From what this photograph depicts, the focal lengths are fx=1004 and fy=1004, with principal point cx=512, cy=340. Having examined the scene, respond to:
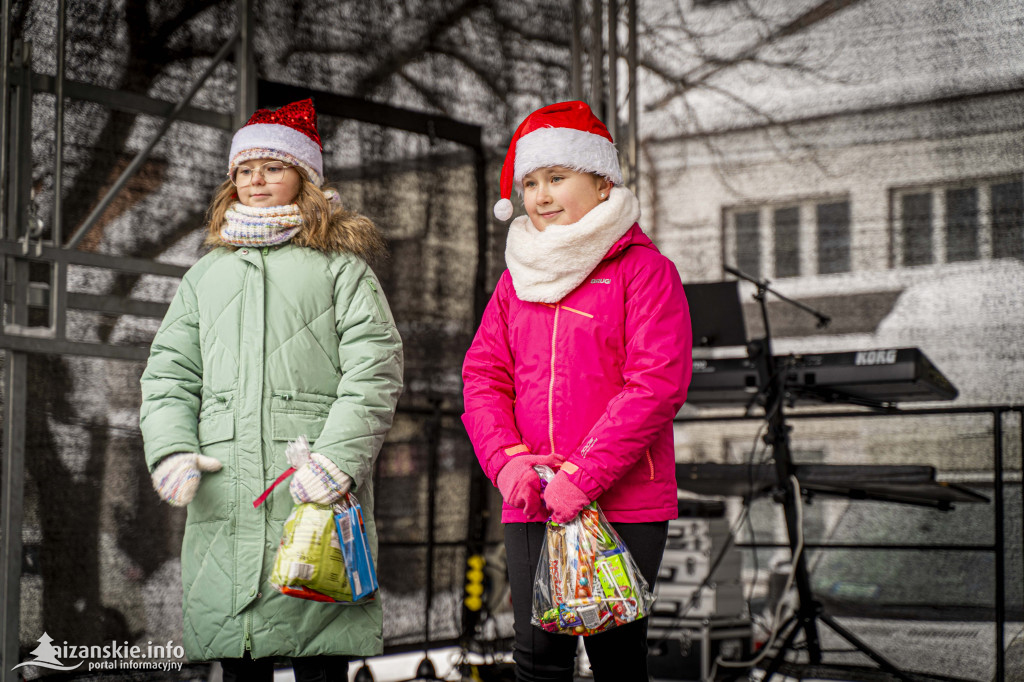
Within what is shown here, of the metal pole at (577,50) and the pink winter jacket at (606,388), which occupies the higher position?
the metal pole at (577,50)

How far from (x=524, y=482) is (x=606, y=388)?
24 cm

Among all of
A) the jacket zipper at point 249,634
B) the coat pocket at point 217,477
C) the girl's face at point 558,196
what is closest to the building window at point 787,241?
the girl's face at point 558,196

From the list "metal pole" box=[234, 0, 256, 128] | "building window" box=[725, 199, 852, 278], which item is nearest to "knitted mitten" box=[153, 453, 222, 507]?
"metal pole" box=[234, 0, 256, 128]

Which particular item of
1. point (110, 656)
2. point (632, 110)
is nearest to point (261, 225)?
point (110, 656)

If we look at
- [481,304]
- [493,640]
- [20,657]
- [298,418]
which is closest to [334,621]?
[298,418]

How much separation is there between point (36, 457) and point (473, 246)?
5.33 feet

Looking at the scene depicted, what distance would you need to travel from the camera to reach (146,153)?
272cm

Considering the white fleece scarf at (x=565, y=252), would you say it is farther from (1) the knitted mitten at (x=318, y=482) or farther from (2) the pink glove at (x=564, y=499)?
(1) the knitted mitten at (x=318, y=482)

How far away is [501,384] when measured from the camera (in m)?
1.91

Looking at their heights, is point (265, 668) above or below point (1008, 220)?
below

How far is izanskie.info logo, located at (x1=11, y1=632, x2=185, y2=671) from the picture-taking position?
2490 mm

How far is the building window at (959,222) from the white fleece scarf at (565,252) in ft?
7.22

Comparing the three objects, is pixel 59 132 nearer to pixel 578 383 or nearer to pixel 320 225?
pixel 320 225

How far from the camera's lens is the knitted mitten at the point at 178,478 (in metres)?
1.92
